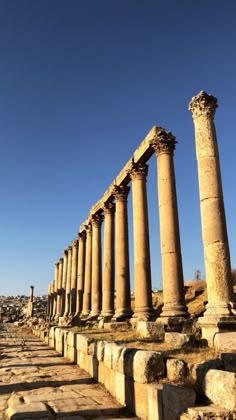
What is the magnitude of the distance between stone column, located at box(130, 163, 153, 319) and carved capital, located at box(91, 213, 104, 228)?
1051 centimetres

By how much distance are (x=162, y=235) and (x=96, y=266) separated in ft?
46.2

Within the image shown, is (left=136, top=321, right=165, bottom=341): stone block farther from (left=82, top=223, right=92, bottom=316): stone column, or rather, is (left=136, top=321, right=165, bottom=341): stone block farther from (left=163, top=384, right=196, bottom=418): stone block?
(left=82, top=223, right=92, bottom=316): stone column

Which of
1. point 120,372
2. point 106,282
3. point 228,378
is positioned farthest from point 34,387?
point 106,282

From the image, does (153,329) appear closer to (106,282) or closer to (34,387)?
(34,387)

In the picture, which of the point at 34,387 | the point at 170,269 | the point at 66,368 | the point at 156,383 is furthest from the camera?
the point at 170,269

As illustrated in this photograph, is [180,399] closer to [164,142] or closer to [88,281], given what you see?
[164,142]

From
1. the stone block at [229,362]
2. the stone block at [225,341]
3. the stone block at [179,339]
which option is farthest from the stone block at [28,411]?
the stone block at [225,341]

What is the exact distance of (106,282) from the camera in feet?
84.4

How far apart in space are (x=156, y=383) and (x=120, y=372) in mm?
1398

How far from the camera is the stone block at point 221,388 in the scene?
459cm

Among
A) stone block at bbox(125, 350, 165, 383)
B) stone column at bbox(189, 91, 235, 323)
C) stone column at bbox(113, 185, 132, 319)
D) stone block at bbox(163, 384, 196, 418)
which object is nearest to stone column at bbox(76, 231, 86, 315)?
stone column at bbox(113, 185, 132, 319)

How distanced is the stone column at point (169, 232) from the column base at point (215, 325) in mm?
3930

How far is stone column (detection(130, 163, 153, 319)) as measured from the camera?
731 inches

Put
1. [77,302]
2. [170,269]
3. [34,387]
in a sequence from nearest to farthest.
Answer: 1. [34,387]
2. [170,269]
3. [77,302]
